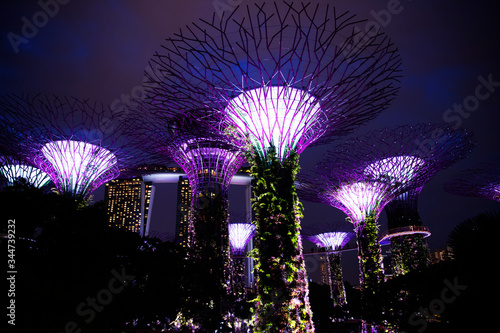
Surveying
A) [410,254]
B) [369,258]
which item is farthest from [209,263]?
[410,254]

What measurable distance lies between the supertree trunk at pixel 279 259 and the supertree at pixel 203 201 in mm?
2745

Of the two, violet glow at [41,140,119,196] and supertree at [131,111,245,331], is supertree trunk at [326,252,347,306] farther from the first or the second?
violet glow at [41,140,119,196]

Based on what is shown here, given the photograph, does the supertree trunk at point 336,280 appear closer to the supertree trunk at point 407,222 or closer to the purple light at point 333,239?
the purple light at point 333,239

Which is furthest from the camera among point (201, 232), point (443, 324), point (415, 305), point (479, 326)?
point (201, 232)

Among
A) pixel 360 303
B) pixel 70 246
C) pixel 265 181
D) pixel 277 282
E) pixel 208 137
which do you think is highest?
pixel 208 137

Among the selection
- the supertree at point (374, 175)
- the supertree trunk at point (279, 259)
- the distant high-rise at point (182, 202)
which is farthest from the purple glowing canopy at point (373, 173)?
the distant high-rise at point (182, 202)

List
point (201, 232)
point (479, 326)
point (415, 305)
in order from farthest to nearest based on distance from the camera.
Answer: point (201, 232), point (415, 305), point (479, 326)

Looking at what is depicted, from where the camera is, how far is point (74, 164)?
16297 millimetres

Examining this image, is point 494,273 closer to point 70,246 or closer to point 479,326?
point 479,326

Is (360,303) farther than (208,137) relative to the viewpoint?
No

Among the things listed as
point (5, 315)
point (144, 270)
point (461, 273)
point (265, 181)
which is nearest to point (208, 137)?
point (265, 181)

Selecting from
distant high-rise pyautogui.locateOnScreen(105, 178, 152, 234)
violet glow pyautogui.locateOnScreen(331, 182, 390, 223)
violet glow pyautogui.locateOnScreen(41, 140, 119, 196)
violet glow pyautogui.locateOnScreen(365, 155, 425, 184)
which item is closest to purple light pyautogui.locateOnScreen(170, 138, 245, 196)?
violet glow pyautogui.locateOnScreen(41, 140, 119, 196)

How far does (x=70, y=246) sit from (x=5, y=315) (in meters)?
1.90

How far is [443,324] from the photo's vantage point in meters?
4.22
